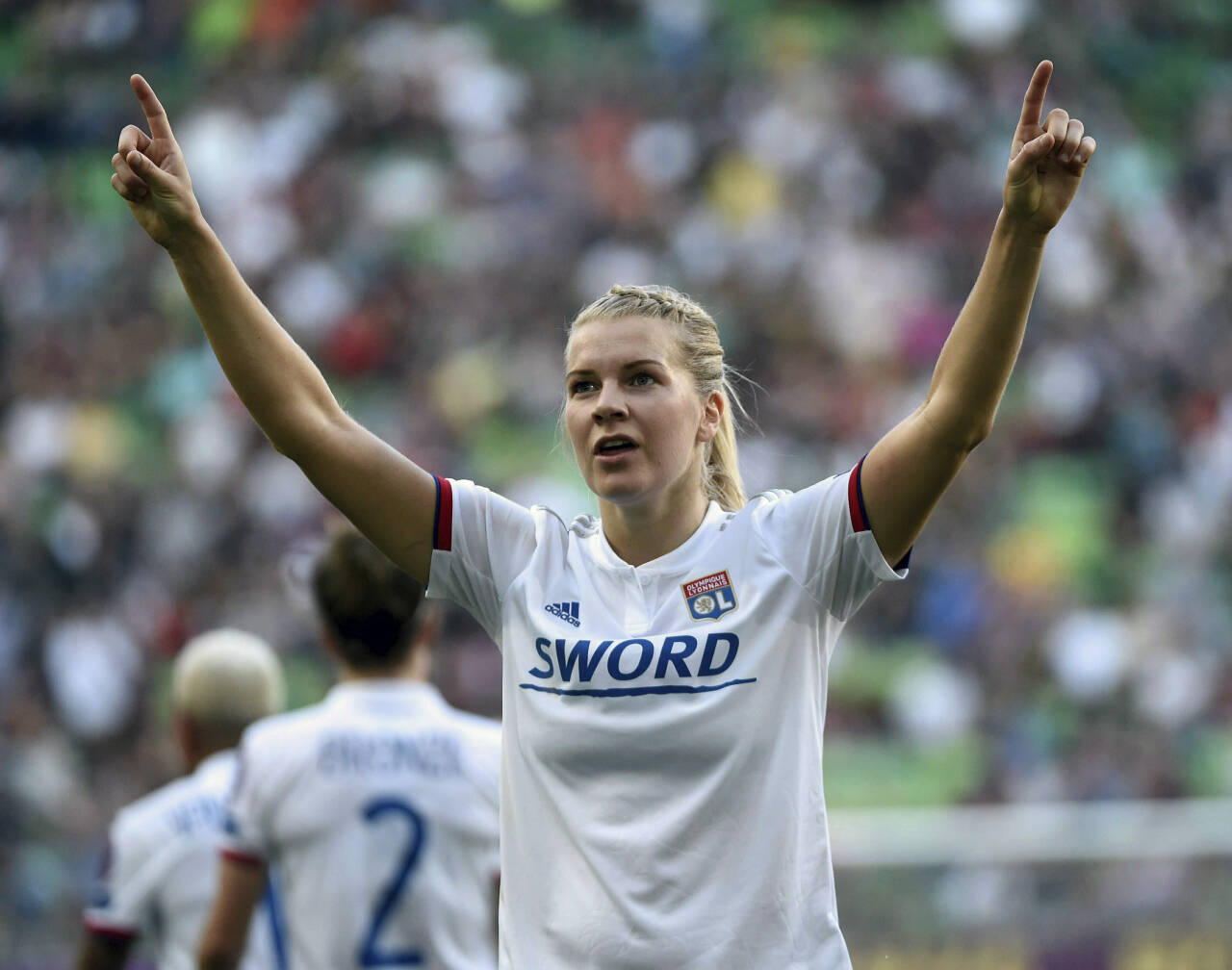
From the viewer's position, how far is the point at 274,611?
11.5 meters

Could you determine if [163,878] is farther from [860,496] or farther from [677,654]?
[860,496]

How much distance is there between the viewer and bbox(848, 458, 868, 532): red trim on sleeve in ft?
9.20

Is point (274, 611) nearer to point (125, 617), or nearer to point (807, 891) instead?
point (125, 617)

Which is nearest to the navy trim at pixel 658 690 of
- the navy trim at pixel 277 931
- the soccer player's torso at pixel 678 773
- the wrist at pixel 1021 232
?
the soccer player's torso at pixel 678 773

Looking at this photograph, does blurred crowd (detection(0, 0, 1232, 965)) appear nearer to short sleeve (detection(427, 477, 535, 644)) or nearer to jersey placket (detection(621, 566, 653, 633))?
short sleeve (detection(427, 477, 535, 644))

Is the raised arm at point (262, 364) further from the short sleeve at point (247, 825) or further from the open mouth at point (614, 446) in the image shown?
the short sleeve at point (247, 825)

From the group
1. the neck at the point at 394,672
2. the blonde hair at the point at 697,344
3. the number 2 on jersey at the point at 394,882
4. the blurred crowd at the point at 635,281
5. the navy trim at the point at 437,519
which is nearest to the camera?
the navy trim at the point at 437,519

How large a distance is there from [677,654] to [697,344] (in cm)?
62

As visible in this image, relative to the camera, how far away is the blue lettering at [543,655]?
2.92m

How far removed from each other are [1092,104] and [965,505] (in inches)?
207

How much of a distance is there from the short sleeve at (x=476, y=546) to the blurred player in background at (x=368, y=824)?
105 centimetres

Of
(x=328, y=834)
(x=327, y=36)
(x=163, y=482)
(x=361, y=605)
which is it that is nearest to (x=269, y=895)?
(x=328, y=834)

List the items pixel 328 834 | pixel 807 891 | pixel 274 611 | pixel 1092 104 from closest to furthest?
pixel 807 891 → pixel 328 834 → pixel 274 611 → pixel 1092 104

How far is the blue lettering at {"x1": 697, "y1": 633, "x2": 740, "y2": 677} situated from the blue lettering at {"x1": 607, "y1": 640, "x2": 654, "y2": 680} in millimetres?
85
